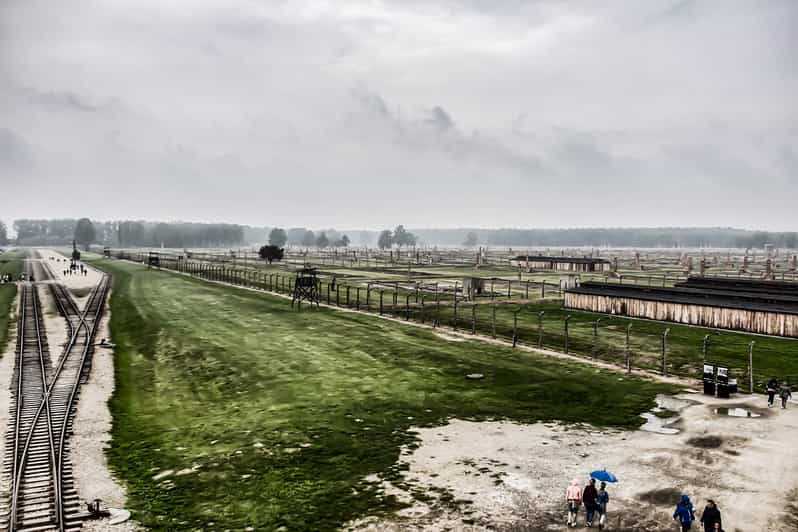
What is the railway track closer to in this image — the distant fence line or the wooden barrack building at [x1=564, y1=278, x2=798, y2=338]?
the distant fence line

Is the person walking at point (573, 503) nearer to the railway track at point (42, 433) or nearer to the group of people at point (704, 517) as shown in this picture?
the group of people at point (704, 517)

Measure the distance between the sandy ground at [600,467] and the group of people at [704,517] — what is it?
116 cm

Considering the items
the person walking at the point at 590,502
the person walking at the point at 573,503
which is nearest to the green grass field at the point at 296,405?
the person walking at the point at 573,503

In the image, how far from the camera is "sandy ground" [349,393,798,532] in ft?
68.7

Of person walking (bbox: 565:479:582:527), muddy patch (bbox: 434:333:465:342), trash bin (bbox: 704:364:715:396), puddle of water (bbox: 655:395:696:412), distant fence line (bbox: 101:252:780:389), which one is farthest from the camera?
muddy patch (bbox: 434:333:465:342)

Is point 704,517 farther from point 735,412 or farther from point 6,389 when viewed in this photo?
point 6,389

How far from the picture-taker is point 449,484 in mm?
23953

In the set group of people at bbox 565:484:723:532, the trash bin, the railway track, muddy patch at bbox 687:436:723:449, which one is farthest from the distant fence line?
the railway track

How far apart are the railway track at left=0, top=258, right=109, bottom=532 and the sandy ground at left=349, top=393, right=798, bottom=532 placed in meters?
11.4

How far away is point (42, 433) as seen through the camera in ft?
98.6

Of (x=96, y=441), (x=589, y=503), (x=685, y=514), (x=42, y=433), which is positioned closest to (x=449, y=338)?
(x=96, y=441)

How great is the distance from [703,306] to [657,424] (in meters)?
40.2

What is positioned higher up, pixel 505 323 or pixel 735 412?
pixel 505 323

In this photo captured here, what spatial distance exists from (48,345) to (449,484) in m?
45.3
